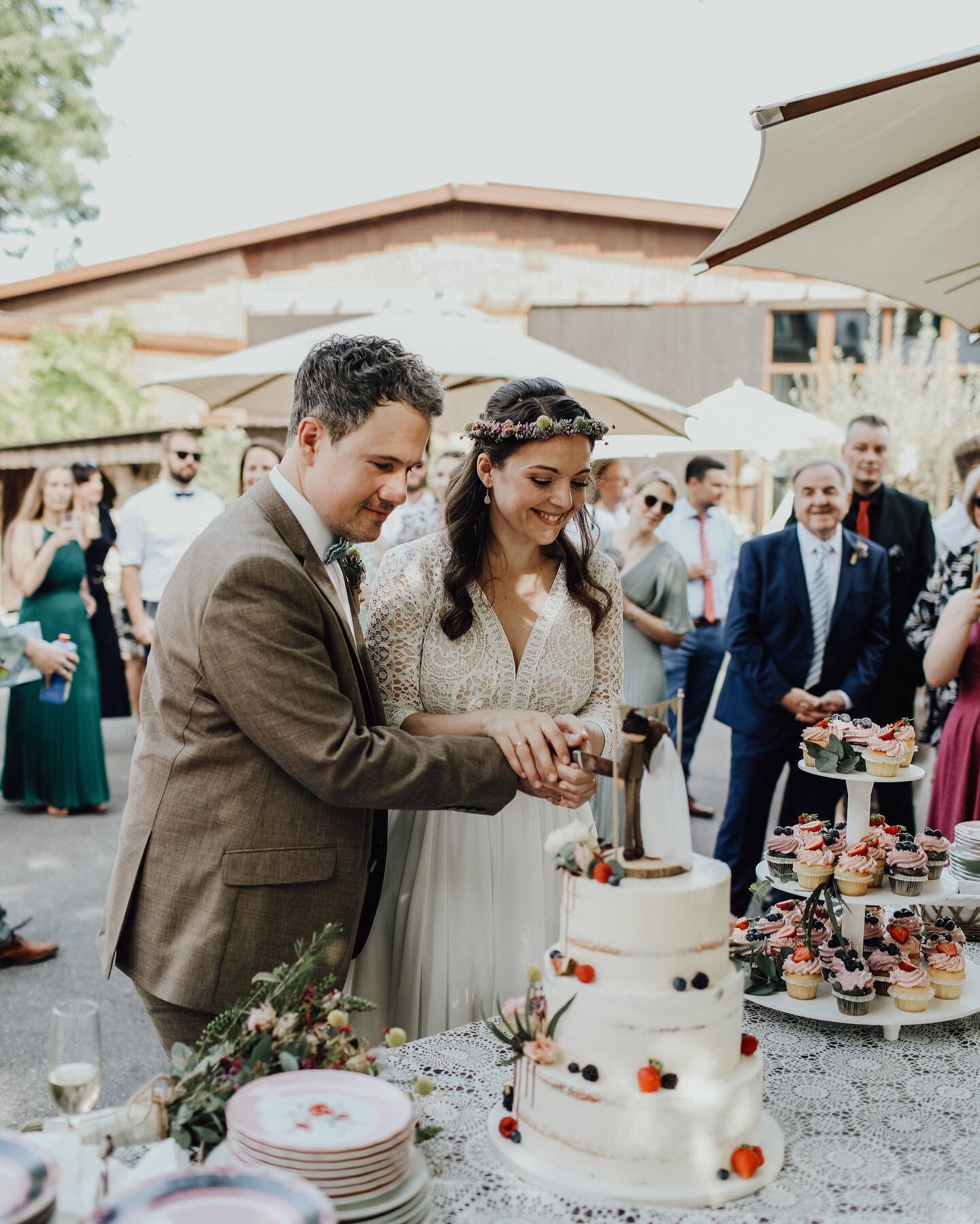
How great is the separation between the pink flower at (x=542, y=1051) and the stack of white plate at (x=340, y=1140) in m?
0.23

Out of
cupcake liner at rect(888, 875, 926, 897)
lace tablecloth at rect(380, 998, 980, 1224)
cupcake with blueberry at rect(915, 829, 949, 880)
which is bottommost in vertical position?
lace tablecloth at rect(380, 998, 980, 1224)

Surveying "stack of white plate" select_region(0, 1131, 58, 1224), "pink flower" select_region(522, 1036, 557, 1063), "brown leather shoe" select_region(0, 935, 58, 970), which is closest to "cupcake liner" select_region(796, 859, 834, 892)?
"pink flower" select_region(522, 1036, 557, 1063)

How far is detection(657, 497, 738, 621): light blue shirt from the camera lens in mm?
7871

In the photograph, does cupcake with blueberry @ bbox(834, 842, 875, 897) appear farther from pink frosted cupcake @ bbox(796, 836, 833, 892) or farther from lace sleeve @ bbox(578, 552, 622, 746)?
lace sleeve @ bbox(578, 552, 622, 746)

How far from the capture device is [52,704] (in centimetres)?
747

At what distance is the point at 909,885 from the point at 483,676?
3.44ft

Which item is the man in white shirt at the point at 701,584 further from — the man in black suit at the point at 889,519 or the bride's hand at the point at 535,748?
the bride's hand at the point at 535,748

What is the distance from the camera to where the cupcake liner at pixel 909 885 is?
2521mm

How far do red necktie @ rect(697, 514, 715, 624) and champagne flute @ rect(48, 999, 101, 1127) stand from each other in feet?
20.2

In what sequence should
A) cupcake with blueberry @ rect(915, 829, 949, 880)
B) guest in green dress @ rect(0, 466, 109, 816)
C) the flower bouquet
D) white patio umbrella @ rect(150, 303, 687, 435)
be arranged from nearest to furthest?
1. the flower bouquet
2. cupcake with blueberry @ rect(915, 829, 949, 880)
3. white patio umbrella @ rect(150, 303, 687, 435)
4. guest in green dress @ rect(0, 466, 109, 816)

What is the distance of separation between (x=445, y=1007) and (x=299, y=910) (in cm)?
71

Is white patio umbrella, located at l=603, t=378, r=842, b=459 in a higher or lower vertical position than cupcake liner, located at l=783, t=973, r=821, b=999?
higher

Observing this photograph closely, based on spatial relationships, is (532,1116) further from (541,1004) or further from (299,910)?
(299,910)

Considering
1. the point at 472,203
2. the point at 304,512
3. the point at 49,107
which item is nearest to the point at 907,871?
the point at 304,512
